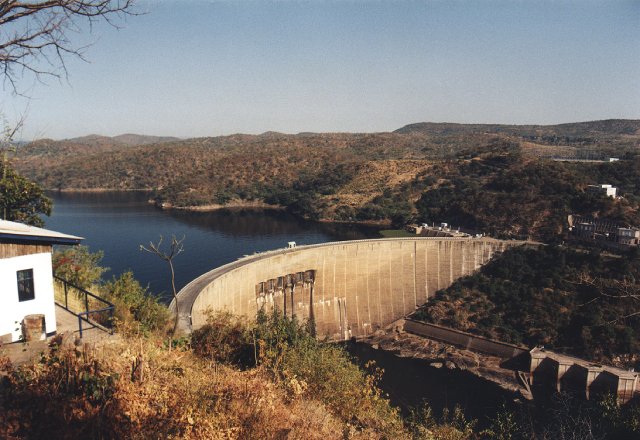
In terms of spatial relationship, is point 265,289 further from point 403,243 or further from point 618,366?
point 618,366

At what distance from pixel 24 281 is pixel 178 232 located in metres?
52.9

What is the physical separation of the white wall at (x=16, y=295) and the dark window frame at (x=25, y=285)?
0.05m

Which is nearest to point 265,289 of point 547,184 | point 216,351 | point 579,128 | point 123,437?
point 216,351

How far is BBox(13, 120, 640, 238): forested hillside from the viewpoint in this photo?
Answer: 50031 mm

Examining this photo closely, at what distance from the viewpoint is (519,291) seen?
127 feet

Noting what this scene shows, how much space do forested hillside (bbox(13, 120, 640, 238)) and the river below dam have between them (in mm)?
6743

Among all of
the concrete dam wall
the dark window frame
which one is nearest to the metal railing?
the dark window frame

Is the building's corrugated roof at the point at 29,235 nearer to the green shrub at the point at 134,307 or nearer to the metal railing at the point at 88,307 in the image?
the metal railing at the point at 88,307

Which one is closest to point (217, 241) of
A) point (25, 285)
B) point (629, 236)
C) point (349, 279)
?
point (349, 279)

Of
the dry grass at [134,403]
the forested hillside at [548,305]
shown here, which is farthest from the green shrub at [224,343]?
the forested hillside at [548,305]

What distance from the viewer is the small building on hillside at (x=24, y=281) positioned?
9.11 m

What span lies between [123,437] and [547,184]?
55224 mm

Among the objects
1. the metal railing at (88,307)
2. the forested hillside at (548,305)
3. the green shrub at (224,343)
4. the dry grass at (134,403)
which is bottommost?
the forested hillside at (548,305)

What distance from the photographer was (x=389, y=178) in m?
79.2
